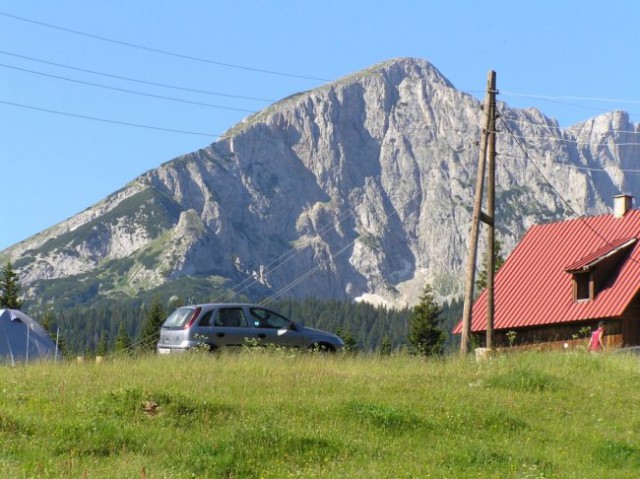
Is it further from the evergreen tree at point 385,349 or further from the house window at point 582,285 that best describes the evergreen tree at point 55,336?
the house window at point 582,285

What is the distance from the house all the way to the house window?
4 cm

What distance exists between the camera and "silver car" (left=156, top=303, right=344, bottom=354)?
85.4 feet

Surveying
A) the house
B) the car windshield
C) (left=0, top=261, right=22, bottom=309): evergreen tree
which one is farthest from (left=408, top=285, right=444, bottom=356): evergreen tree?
the car windshield

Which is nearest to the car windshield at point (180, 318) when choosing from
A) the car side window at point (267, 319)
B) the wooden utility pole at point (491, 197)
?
the car side window at point (267, 319)

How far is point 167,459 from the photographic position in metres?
12.5

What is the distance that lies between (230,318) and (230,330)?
0.48 metres

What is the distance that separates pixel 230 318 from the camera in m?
26.9

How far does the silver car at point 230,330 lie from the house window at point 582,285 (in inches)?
710

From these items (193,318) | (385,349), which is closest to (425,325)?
(385,349)

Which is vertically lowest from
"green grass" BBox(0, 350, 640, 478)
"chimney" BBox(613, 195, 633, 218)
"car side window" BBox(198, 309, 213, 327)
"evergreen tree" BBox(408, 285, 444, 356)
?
"green grass" BBox(0, 350, 640, 478)

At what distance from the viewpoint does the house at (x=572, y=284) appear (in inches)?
1620

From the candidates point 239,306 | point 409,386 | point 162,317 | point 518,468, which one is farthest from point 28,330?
point 162,317

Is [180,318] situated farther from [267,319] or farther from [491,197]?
[491,197]

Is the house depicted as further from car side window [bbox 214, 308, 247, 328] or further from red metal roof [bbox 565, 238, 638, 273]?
car side window [bbox 214, 308, 247, 328]
